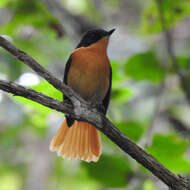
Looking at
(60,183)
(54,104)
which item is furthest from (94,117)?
(60,183)

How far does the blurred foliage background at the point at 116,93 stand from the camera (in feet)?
10.3

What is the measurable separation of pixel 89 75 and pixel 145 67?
0.54 meters

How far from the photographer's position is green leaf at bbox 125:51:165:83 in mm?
3664

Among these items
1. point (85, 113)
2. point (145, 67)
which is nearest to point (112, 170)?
point (85, 113)

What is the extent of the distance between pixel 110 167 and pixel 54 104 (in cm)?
94

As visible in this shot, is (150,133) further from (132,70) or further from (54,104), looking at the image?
(54,104)

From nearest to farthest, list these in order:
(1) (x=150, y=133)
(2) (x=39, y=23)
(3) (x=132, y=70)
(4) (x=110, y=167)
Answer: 1. (4) (x=110, y=167)
2. (1) (x=150, y=133)
3. (3) (x=132, y=70)
4. (2) (x=39, y=23)

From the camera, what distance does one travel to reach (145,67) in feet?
12.2

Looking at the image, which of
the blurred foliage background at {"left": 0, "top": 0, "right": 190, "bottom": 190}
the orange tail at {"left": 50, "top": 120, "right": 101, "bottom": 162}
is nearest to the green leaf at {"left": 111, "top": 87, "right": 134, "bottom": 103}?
the blurred foliage background at {"left": 0, "top": 0, "right": 190, "bottom": 190}

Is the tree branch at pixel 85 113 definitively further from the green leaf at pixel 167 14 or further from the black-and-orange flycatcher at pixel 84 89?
the green leaf at pixel 167 14

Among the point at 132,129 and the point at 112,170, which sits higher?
the point at 132,129

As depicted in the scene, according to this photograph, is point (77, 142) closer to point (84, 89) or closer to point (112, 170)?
point (84, 89)

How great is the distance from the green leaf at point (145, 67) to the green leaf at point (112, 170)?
94 cm

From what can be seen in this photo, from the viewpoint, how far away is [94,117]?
2592 millimetres
